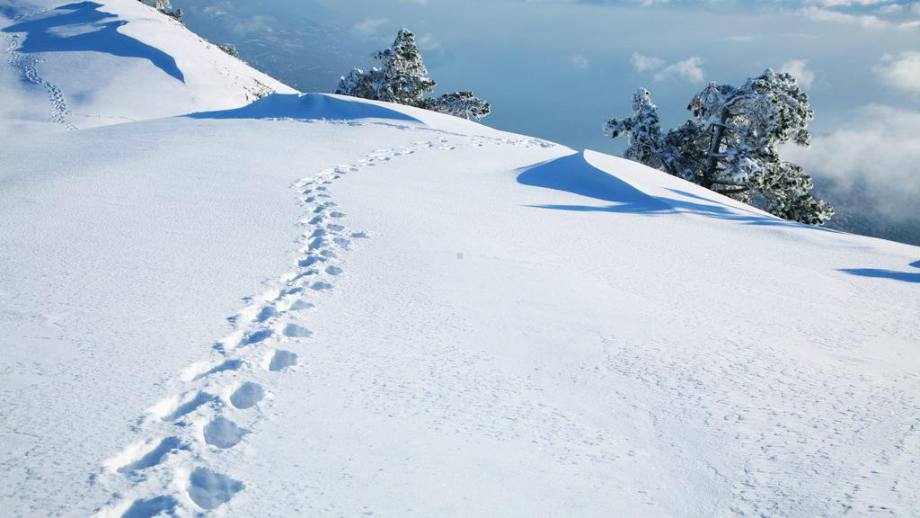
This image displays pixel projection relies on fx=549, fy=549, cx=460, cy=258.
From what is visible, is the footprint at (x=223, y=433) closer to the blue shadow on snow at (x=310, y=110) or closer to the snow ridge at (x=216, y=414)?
the snow ridge at (x=216, y=414)

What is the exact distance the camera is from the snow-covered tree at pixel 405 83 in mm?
32344

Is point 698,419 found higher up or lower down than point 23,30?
lower down

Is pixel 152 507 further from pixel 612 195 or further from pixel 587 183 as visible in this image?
pixel 587 183

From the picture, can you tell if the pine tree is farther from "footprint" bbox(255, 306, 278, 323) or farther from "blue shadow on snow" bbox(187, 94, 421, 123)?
"footprint" bbox(255, 306, 278, 323)

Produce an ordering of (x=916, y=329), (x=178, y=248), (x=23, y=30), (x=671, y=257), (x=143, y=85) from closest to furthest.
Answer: (x=916, y=329)
(x=178, y=248)
(x=671, y=257)
(x=143, y=85)
(x=23, y=30)

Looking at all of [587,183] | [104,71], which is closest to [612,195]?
[587,183]

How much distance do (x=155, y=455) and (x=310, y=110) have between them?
49.5 ft

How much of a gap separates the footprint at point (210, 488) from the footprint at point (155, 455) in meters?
0.22

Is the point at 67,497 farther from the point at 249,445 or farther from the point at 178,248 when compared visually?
the point at 178,248

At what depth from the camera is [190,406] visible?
294 centimetres

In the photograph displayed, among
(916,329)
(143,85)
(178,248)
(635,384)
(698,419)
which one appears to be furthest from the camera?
→ (143,85)

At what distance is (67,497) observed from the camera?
225 centimetres

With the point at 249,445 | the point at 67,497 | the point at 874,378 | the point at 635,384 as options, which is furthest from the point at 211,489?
the point at 874,378

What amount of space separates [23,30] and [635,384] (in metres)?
43.1
